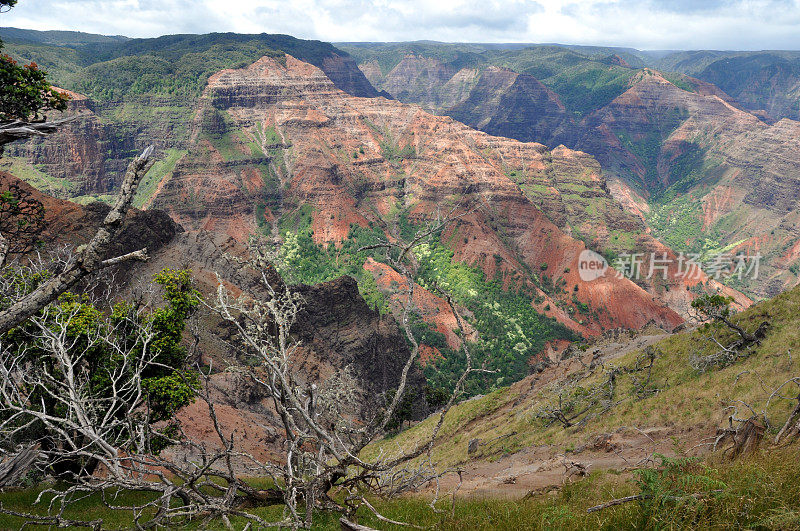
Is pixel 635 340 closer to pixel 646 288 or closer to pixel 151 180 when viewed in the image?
pixel 646 288

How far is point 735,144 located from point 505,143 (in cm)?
12567

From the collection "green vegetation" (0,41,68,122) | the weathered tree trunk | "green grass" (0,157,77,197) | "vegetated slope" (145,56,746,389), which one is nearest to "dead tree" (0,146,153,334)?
the weathered tree trunk

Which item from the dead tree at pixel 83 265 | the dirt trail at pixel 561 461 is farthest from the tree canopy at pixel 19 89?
the dirt trail at pixel 561 461

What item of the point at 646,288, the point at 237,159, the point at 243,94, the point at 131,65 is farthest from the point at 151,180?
the point at 646,288

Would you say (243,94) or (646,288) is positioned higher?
(243,94)

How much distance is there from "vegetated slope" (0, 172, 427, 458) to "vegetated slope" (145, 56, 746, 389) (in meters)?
15.8

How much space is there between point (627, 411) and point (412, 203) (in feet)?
314

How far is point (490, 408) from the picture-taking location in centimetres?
3591

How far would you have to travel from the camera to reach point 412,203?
11331 cm

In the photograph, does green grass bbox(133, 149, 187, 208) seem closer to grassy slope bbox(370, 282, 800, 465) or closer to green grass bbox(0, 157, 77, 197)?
green grass bbox(0, 157, 77, 197)

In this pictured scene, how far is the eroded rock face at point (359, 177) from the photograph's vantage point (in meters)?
96.4

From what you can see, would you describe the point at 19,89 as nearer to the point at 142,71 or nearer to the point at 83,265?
the point at 83,265

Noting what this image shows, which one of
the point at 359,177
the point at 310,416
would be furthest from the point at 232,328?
the point at 359,177

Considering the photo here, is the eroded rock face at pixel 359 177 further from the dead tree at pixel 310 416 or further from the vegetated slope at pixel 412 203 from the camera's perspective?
the dead tree at pixel 310 416
